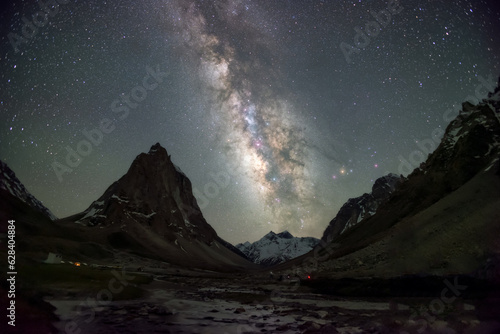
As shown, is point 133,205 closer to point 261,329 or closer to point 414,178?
point 414,178

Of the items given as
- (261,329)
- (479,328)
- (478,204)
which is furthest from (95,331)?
(478,204)

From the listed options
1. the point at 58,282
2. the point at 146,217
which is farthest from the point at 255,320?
the point at 146,217

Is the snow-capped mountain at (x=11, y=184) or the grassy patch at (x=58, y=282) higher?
the snow-capped mountain at (x=11, y=184)

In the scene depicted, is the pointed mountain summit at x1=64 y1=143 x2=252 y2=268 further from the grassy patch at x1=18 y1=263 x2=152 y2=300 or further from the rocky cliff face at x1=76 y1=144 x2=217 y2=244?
the grassy patch at x1=18 y1=263 x2=152 y2=300

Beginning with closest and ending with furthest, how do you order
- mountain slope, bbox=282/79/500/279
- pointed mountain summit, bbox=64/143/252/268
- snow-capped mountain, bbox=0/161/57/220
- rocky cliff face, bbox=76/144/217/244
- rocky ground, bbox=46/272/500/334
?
rocky ground, bbox=46/272/500/334 < mountain slope, bbox=282/79/500/279 < snow-capped mountain, bbox=0/161/57/220 < pointed mountain summit, bbox=64/143/252/268 < rocky cliff face, bbox=76/144/217/244

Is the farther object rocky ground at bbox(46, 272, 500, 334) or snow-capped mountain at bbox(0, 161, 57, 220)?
snow-capped mountain at bbox(0, 161, 57, 220)

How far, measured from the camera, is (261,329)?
13.5 meters

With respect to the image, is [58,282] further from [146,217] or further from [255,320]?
[146,217]

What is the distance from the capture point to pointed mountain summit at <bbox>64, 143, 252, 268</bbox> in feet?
445

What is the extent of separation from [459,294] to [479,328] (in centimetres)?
1130

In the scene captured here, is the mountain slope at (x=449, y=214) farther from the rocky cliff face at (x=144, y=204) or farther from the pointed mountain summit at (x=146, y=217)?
the rocky cliff face at (x=144, y=204)

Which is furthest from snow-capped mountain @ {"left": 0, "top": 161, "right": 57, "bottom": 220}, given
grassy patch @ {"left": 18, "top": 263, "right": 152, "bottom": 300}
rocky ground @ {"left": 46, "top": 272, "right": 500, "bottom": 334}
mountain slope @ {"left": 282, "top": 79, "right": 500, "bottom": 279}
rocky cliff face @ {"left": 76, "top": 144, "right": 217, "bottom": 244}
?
mountain slope @ {"left": 282, "top": 79, "right": 500, "bottom": 279}

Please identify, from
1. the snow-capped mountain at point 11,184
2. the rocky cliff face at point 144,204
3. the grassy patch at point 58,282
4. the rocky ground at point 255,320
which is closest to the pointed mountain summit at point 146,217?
the rocky cliff face at point 144,204

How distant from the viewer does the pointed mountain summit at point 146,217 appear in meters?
136
